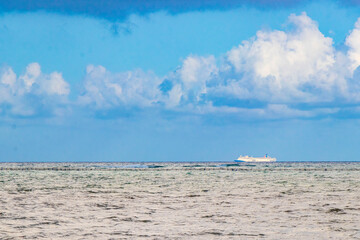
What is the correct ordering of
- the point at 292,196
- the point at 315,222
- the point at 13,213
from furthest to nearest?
the point at 292,196 → the point at 13,213 → the point at 315,222

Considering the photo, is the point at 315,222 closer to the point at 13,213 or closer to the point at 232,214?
the point at 232,214

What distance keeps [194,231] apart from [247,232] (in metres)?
1.69

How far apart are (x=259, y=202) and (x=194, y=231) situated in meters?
9.26

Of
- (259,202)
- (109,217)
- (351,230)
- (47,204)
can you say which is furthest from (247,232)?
(47,204)

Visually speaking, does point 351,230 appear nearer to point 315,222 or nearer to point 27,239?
point 315,222

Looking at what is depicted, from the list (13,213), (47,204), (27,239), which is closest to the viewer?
(27,239)

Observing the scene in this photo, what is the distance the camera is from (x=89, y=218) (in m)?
19.9

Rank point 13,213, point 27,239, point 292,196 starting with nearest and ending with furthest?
point 27,239
point 13,213
point 292,196

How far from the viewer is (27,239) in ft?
50.4

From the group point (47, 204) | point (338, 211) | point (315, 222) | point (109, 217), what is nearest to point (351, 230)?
point (315, 222)

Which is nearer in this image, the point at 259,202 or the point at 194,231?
the point at 194,231

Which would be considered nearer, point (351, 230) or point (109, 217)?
point (351, 230)

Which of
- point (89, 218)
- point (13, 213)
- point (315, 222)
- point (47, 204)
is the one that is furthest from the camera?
point (47, 204)

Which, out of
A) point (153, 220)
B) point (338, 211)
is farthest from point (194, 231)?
point (338, 211)
